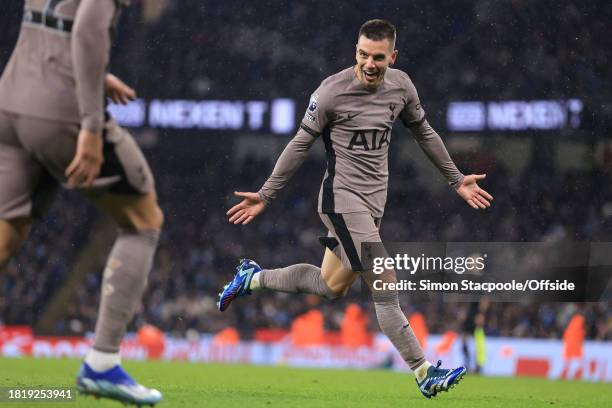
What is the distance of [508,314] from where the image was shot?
15422 mm

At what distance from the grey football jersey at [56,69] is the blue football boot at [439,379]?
2467 millimetres

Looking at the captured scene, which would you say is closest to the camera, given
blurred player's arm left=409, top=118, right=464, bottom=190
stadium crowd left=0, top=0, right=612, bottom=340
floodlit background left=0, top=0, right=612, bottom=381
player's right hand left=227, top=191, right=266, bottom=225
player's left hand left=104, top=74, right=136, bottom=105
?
player's left hand left=104, top=74, right=136, bottom=105

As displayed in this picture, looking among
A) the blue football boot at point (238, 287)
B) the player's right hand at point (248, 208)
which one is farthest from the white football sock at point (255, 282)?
the player's right hand at point (248, 208)

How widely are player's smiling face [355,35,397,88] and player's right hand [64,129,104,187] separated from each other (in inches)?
90.0

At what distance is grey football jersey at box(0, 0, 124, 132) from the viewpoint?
10.9ft

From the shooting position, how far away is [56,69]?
11.3 feet

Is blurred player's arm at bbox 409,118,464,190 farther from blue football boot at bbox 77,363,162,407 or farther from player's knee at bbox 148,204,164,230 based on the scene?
blue football boot at bbox 77,363,162,407

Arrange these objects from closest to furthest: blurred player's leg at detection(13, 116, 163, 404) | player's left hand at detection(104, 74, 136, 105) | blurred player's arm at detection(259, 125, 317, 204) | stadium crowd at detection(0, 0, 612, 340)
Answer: blurred player's leg at detection(13, 116, 163, 404) < player's left hand at detection(104, 74, 136, 105) < blurred player's arm at detection(259, 125, 317, 204) < stadium crowd at detection(0, 0, 612, 340)

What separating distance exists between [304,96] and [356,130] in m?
12.2

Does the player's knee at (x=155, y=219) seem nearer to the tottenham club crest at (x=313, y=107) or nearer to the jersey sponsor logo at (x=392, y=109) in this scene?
the tottenham club crest at (x=313, y=107)

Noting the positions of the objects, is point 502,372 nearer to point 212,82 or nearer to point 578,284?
point 578,284

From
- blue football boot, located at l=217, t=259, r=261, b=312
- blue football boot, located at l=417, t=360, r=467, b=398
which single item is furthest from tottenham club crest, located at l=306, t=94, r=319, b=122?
blue football boot, located at l=417, t=360, r=467, b=398

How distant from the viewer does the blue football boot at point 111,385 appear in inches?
139

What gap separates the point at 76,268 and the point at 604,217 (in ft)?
29.6
